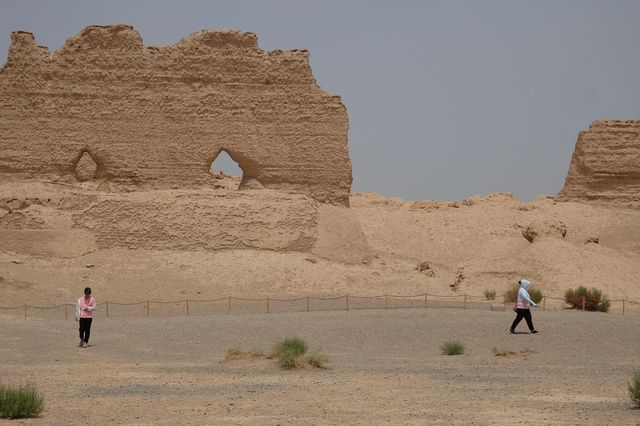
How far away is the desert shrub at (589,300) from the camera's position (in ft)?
88.4

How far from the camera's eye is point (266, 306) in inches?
1051

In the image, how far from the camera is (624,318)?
23672 millimetres

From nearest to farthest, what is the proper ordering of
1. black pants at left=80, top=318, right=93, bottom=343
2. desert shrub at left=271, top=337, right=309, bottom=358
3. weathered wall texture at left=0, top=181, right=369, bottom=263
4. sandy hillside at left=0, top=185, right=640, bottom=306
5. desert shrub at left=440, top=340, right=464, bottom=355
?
desert shrub at left=271, top=337, right=309, bottom=358 < desert shrub at left=440, top=340, right=464, bottom=355 < black pants at left=80, top=318, right=93, bottom=343 < sandy hillside at left=0, top=185, right=640, bottom=306 < weathered wall texture at left=0, top=181, right=369, bottom=263

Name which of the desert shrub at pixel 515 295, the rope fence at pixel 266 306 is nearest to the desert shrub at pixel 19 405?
the rope fence at pixel 266 306

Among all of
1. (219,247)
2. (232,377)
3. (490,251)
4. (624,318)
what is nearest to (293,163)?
(219,247)

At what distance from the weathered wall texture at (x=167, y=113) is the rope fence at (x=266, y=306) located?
17.1 ft

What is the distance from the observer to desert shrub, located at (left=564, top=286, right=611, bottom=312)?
26953 millimetres

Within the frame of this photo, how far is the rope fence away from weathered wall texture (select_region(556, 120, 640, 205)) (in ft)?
62.2

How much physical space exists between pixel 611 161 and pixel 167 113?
78.2ft

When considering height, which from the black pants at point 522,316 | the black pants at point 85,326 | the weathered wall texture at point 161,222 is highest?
the weathered wall texture at point 161,222

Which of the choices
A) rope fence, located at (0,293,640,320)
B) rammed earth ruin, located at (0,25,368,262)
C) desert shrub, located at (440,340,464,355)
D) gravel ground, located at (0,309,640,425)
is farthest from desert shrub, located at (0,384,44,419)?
rammed earth ruin, located at (0,25,368,262)

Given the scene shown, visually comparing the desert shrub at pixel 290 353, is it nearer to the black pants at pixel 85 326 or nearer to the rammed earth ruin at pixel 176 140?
the black pants at pixel 85 326

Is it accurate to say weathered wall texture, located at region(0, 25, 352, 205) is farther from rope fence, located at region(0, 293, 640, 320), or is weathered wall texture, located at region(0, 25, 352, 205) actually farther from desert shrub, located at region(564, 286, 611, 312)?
desert shrub, located at region(564, 286, 611, 312)

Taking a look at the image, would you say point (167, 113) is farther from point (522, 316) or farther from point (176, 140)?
point (522, 316)
